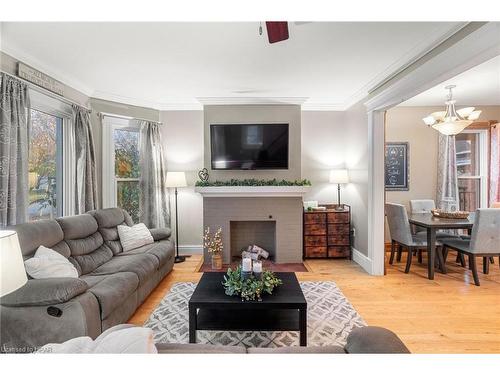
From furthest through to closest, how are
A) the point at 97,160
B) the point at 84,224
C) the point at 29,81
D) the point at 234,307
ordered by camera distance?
1. the point at 97,160
2. the point at 84,224
3. the point at 29,81
4. the point at 234,307

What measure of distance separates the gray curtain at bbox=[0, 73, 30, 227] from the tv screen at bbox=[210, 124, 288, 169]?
234 cm

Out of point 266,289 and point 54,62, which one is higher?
point 54,62

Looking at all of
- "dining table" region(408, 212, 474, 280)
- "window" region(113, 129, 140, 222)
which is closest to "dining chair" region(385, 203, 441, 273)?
"dining table" region(408, 212, 474, 280)

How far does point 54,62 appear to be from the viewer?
2836mm

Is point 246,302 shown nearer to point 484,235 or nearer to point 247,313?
point 247,313

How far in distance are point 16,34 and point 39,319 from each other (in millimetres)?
2386

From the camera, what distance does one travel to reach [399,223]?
12.1 feet

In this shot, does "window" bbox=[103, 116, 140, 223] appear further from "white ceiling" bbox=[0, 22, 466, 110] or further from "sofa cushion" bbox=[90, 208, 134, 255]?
"sofa cushion" bbox=[90, 208, 134, 255]

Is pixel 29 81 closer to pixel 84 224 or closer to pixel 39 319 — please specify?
pixel 84 224

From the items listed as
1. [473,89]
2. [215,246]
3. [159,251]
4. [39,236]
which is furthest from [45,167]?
[473,89]

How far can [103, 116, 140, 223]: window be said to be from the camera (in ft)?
13.2

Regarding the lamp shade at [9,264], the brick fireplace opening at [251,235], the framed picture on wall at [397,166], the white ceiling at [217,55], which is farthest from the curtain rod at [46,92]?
the framed picture on wall at [397,166]
